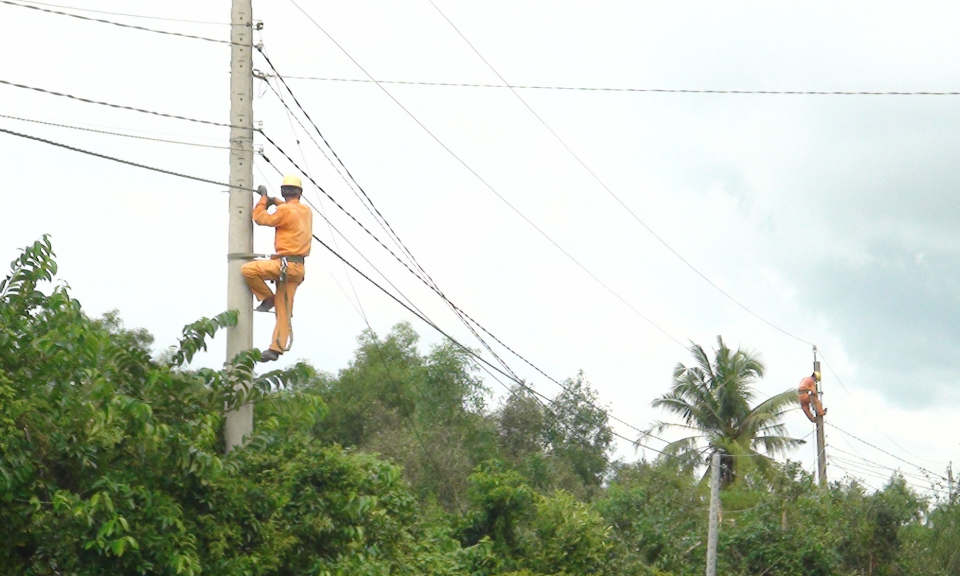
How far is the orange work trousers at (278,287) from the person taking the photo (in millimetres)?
10805

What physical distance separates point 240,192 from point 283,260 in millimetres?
733

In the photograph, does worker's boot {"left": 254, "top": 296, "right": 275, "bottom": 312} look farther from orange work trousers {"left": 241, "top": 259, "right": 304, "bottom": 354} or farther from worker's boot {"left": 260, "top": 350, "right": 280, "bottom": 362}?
worker's boot {"left": 260, "top": 350, "right": 280, "bottom": 362}

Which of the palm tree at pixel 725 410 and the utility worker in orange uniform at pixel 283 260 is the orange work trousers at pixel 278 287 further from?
the palm tree at pixel 725 410

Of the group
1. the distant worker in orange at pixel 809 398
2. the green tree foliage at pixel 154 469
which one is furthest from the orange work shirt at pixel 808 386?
the green tree foliage at pixel 154 469

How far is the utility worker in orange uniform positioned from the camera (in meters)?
11.0

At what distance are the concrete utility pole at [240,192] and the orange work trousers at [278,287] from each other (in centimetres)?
12

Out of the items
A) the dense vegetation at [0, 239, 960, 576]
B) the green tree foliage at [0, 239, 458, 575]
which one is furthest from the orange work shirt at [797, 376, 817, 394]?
the green tree foliage at [0, 239, 458, 575]

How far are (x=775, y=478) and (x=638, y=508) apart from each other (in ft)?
17.2

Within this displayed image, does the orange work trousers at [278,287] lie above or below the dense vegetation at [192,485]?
above

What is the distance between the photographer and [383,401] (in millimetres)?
45719

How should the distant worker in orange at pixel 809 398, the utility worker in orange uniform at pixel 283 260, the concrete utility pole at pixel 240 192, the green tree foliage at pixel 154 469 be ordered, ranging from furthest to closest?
1. the distant worker in orange at pixel 809 398
2. the utility worker in orange uniform at pixel 283 260
3. the concrete utility pole at pixel 240 192
4. the green tree foliage at pixel 154 469

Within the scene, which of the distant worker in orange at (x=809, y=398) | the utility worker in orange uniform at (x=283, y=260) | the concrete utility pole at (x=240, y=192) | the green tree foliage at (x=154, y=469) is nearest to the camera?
the green tree foliage at (x=154, y=469)

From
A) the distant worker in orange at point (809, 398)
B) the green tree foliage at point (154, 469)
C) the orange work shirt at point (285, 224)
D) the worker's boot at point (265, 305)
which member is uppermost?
the distant worker in orange at point (809, 398)

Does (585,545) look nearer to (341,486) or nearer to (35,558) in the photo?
(341,486)
